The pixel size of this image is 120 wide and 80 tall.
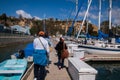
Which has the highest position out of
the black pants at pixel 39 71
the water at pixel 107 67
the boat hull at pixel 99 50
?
the black pants at pixel 39 71

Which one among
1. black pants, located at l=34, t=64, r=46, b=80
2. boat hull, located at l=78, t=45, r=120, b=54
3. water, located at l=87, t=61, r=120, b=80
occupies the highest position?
black pants, located at l=34, t=64, r=46, b=80

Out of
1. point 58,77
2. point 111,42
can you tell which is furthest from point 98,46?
point 58,77

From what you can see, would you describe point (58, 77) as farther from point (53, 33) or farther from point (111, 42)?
point (53, 33)

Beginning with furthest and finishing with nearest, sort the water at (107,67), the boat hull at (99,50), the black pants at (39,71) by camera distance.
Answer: the boat hull at (99,50), the water at (107,67), the black pants at (39,71)

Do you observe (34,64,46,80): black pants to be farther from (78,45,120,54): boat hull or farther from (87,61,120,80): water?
(78,45,120,54): boat hull

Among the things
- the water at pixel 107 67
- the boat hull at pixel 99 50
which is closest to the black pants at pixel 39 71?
the water at pixel 107 67

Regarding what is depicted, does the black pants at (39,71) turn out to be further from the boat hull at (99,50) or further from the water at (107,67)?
the boat hull at (99,50)

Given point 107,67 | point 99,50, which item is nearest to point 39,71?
point 107,67

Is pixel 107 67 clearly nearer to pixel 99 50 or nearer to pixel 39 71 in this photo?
pixel 99 50

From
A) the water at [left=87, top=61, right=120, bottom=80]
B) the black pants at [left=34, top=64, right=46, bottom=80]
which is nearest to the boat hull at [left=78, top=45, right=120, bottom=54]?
the water at [left=87, top=61, right=120, bottom=80]

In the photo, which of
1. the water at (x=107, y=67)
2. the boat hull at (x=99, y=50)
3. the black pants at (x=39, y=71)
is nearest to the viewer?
the black pants at (x=39, y=71)

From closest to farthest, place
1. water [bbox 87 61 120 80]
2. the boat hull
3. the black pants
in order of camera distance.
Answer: the black pants → water [bbox 87 61 120 80] → the boat hull

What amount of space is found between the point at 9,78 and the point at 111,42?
20914mm

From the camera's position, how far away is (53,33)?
155875mm
